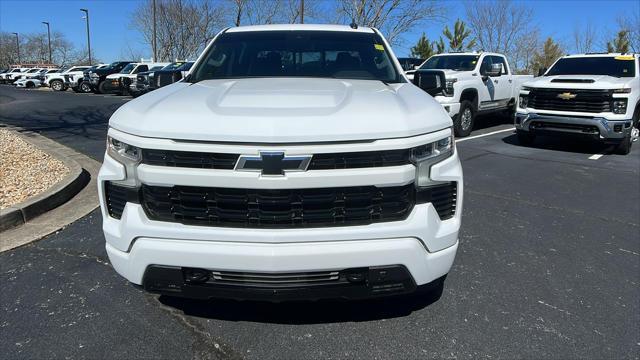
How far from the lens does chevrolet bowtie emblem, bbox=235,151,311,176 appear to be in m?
2.26

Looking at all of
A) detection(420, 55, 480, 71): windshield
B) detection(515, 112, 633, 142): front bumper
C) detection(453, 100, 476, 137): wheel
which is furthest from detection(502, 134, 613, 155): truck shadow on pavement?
detection(420, 55, 480, 71): windshield

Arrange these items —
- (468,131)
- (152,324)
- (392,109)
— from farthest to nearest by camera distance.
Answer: (468,131)
(152,324)
(392,109)

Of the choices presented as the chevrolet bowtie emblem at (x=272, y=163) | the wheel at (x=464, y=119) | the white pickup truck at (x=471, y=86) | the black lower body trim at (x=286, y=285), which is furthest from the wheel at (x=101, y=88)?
the chevrolet bowtie emblem at (x=272, y=163)

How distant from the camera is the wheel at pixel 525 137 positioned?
9911mm

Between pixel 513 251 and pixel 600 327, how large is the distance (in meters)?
1.24

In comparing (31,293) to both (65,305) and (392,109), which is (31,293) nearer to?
(65,305)

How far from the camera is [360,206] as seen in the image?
7.84ft

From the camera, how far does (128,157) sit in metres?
2.48

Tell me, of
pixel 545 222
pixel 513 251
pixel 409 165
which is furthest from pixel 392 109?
pixel 545 222

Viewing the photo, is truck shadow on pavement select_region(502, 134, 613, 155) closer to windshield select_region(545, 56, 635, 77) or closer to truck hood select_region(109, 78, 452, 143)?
windshield select_region(545, 56, 635, 77)

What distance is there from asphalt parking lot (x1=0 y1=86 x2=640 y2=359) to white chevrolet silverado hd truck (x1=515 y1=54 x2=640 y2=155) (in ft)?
14.5

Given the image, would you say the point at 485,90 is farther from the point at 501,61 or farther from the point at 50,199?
the point at 50,199

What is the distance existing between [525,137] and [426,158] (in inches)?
333

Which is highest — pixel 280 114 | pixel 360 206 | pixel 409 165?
pixel 280 114
